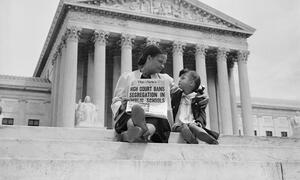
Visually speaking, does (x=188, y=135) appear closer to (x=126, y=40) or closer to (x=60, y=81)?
(x=126, y=40)

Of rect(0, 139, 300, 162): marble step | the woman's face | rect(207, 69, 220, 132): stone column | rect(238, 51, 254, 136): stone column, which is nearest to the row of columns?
rect(238, 51, 254, 136): stone column

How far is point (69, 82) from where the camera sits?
36.8m

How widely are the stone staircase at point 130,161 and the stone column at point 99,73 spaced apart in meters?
29.8

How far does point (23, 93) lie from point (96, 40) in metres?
14.5

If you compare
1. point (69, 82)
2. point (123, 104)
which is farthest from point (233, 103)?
point (123, 104)

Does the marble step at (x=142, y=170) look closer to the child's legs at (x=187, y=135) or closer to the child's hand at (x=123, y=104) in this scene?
the child's legs at (x=187, y=135)

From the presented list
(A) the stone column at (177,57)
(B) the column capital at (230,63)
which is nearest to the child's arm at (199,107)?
(A) the stone column at (177,57)

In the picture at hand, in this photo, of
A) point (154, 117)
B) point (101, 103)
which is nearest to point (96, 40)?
point (101, 103)

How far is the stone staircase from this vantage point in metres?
4.79

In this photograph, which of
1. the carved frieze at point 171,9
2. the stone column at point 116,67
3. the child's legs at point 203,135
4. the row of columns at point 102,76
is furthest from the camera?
the stone column at point 116,67

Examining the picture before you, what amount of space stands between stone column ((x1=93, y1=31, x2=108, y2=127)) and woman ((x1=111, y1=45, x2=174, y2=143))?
28.7 m

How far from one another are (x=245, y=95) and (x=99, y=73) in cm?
1900

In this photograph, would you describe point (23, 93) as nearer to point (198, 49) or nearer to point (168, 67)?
point (168, 67)

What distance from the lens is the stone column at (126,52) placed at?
127ft
